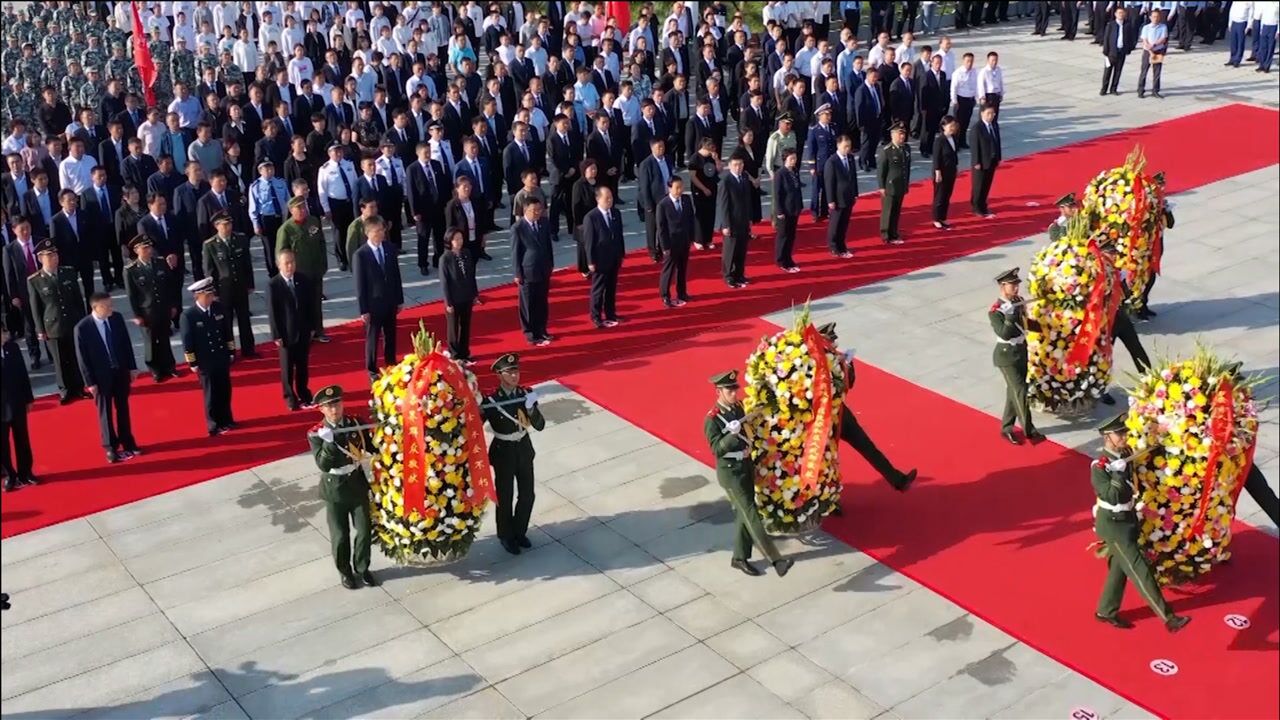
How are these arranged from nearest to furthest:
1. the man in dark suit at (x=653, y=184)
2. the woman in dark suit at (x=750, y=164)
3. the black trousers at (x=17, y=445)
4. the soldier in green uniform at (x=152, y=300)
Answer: the black trousers at (x=17, y=445), the soldier in green uniform at (x=152, y=300), the woman in dark suit at (x=750, y=164), the man in dark suit at (x=653, y=184)

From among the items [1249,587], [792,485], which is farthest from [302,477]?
[1249,587]

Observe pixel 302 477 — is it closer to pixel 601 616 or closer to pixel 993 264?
pixel 601 616

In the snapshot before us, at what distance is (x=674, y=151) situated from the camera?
21.2 meters

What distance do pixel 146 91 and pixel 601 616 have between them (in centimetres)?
1458

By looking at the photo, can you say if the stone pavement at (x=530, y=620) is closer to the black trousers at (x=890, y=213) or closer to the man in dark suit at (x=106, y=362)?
the man in dark suit at (x=106, y=362)

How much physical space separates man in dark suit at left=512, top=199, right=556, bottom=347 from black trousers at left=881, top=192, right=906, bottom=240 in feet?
16.6

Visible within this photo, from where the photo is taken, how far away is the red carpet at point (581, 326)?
13.2 metres

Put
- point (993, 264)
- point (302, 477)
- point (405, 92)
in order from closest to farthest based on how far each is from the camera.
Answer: point (302, 477)
point (993, 264)
point (405, 92)

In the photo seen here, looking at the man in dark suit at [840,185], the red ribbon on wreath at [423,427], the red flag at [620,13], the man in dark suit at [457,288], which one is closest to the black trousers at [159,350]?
the man in dark suit at [457,288]

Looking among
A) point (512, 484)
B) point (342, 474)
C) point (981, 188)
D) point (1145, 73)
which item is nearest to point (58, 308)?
point (342, 474)

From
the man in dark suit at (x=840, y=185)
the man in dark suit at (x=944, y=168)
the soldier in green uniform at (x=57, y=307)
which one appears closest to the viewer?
the soldier in green uniform at (x=57, y=307)

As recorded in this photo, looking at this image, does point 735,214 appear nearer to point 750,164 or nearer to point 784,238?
point 784,238

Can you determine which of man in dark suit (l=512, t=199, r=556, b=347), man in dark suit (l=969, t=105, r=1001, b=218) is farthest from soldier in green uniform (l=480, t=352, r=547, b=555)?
man in dark suit (l=969, t=105, r=1001, b=218)

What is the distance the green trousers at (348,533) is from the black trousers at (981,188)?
11.2 m
